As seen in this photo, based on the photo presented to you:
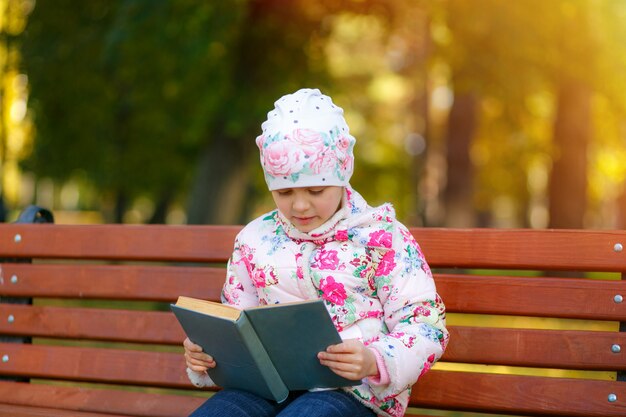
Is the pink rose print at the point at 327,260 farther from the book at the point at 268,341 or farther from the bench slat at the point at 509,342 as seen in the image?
the bench slat at the point at 509,342

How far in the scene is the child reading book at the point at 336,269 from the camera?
294 cm

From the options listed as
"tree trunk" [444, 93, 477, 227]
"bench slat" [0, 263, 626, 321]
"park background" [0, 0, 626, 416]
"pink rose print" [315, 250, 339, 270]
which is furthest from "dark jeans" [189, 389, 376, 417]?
"tree trunk" [444, 93, 477, 227]

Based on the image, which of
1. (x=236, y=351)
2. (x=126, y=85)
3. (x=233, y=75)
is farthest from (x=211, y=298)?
(x=126, y=85)

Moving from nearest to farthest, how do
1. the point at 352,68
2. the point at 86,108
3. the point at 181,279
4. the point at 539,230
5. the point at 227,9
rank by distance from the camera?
1. the point at 539,230
2. the point at 181,279
3. the point at 227,9
4. the point at 86,108
5. the point at 352,68

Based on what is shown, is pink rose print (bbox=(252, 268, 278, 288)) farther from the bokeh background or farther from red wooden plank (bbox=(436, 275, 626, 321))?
the bokeh background

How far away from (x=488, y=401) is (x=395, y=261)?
0.67m

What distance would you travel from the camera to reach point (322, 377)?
2.88m

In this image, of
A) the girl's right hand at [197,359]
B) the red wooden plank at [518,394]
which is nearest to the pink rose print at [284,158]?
the girl's right hand at [197,359]

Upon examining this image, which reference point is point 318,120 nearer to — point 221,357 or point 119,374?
point 221,357

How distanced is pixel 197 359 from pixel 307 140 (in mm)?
756

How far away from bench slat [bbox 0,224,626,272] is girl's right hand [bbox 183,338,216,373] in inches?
27.1

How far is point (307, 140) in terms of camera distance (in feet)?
9.73

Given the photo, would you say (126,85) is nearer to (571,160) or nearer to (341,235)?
(571,160)

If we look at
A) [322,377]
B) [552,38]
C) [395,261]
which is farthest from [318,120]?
[552,38]
